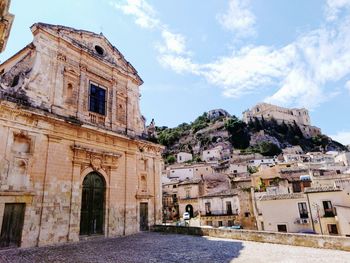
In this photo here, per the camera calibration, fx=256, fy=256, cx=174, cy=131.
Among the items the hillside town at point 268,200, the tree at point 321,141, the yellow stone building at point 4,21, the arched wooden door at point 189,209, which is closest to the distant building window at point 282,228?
the hillside town at point 268,200

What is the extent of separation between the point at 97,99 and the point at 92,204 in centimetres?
579

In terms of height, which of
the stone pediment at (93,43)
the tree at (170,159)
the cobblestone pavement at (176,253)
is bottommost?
the cobblestone pavement at (176,253)

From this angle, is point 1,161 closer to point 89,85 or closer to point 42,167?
point 42,167

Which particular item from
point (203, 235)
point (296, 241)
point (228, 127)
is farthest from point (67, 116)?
point (228, 127)

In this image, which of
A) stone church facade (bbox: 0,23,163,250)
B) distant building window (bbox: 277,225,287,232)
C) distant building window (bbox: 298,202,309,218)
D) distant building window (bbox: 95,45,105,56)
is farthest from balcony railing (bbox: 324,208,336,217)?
distant building window (bbox: 95,45,105,56)

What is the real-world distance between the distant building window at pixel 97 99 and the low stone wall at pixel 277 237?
7.73 metres

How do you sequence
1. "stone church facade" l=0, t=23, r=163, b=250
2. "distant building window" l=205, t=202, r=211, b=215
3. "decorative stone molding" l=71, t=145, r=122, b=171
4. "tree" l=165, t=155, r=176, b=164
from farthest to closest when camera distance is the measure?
"tree" l=165, t=155, r=176, b=164 → "distant building window" l=205, t=202, r=211, b=215 → "decorative stone molding" l=71, t=145, r=122, b=171 → "stone church facade" l=0, t=23, r=163, b=250

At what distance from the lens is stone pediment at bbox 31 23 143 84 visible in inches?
514

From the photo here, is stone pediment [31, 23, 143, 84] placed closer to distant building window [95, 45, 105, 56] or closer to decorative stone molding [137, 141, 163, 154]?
distant building window [95, 45, 105, 56]

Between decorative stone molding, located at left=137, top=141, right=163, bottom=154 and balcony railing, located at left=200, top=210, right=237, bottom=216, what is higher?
decorative stone molding, located at left=137, top=141, right=163, bottom=154

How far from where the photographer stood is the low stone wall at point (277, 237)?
8.29 metres

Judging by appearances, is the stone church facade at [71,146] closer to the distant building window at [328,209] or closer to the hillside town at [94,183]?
the hillside town at [94,183]

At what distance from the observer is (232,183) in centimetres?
3784

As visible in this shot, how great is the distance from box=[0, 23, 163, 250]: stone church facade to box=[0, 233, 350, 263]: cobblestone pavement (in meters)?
1.64
